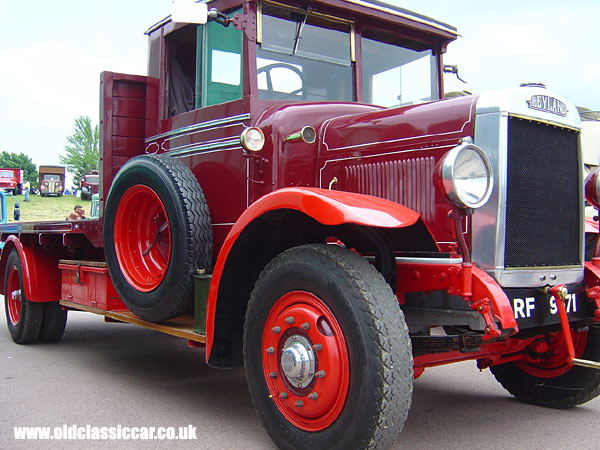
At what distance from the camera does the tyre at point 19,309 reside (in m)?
6.24

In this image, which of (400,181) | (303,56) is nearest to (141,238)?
(303,56)

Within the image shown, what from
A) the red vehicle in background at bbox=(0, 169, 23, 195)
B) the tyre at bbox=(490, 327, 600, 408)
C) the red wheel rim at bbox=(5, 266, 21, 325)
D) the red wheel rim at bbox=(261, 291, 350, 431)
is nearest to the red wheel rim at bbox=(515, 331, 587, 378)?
the tyre at bbox=(490, 327, 600, 408)

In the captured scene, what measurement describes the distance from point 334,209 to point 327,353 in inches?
26.6

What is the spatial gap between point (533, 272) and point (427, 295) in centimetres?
56

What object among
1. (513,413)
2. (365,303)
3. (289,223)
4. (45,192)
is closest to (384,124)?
(289,223)

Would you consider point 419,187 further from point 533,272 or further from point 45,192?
point 45,192

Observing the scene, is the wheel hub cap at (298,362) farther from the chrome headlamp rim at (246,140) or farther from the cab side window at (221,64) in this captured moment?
the cab side window at (221,64)

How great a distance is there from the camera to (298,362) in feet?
9.65

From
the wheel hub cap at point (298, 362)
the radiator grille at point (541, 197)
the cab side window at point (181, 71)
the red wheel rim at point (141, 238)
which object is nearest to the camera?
the wheel hub cap at point (298, 362)

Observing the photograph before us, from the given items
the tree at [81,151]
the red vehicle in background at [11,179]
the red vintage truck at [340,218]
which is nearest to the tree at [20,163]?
the tree at [81,151]

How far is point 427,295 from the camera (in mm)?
3264

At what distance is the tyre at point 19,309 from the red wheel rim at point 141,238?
221 cm

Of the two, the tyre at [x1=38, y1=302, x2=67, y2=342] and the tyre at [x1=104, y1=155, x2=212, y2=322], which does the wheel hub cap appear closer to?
the tyre at [x1=104, y1=155, x2=212, y2=322]

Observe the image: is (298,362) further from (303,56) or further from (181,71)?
(181,71)
